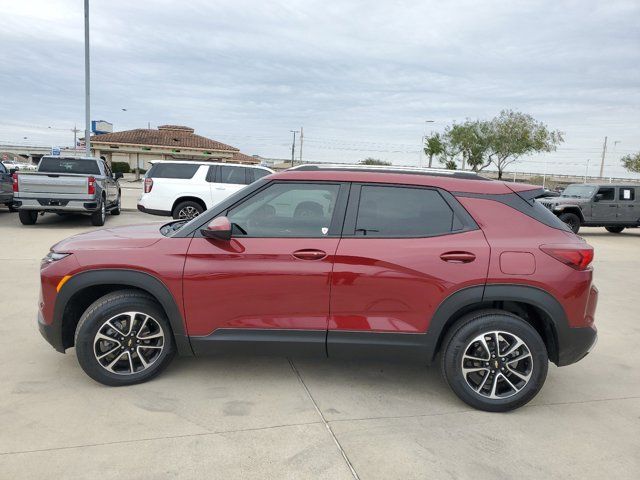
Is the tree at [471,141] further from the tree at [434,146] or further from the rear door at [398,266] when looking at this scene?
the rear door at [398,266]

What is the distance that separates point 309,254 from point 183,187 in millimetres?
9247

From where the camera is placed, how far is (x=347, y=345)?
3.30 metres

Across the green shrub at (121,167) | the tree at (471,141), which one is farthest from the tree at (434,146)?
the green shrub at (121,167)

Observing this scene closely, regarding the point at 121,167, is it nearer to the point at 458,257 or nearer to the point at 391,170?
the point at 391,170

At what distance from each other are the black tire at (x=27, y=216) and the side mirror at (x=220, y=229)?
34.2 ft

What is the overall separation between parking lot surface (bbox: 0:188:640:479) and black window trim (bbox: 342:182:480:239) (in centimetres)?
121

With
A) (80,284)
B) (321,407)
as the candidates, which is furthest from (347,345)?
(80,284)

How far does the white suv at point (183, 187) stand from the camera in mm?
11711

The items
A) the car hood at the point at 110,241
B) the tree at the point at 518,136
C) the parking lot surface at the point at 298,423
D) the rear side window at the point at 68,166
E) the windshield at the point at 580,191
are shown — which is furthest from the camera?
the tree at the point at 518,136

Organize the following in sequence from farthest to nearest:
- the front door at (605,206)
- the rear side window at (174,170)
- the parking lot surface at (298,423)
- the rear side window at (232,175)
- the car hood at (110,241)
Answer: the front door at (605,206)
the rear side window at (232,175)
the rear side window at (174,170)
the car hood at (110,241)
the parking lot surface at (298,423)

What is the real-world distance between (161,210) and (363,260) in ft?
31.6

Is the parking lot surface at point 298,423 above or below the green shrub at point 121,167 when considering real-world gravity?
below

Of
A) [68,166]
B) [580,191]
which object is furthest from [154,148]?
[580,191]

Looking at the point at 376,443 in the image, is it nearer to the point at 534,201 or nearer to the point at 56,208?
the point at 534,201
